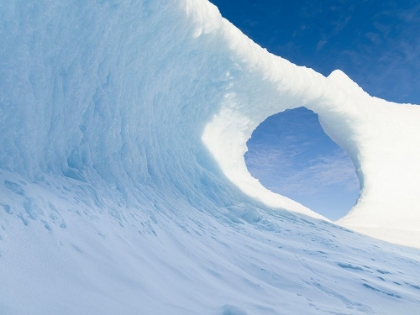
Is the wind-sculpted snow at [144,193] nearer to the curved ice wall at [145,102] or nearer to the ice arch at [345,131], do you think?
the curved ice wall at [145,102]

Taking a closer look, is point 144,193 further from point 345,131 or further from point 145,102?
point 345,131

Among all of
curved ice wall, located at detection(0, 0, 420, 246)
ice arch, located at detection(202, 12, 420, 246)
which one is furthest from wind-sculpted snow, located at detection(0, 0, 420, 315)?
ice arch, located at detection(202, 12, 420, 246)

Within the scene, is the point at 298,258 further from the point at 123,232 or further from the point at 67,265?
the point at 67,265

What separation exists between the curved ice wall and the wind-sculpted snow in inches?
0.8

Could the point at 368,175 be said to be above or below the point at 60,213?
above

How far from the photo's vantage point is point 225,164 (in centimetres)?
792

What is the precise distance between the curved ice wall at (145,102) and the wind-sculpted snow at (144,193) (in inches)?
0.8

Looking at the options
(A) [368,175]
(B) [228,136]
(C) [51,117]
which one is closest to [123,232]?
(C) [51,117]

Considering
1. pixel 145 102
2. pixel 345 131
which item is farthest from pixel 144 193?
pixel 345 131

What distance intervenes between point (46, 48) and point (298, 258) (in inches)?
142

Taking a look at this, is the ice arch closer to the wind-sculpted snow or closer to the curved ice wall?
the curved ice wall

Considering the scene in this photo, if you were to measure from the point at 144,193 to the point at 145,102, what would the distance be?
1.59 metres

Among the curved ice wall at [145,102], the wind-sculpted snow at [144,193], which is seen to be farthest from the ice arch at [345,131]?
the wind-sculpted snow at [144,193]

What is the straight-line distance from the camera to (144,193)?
4109mm
